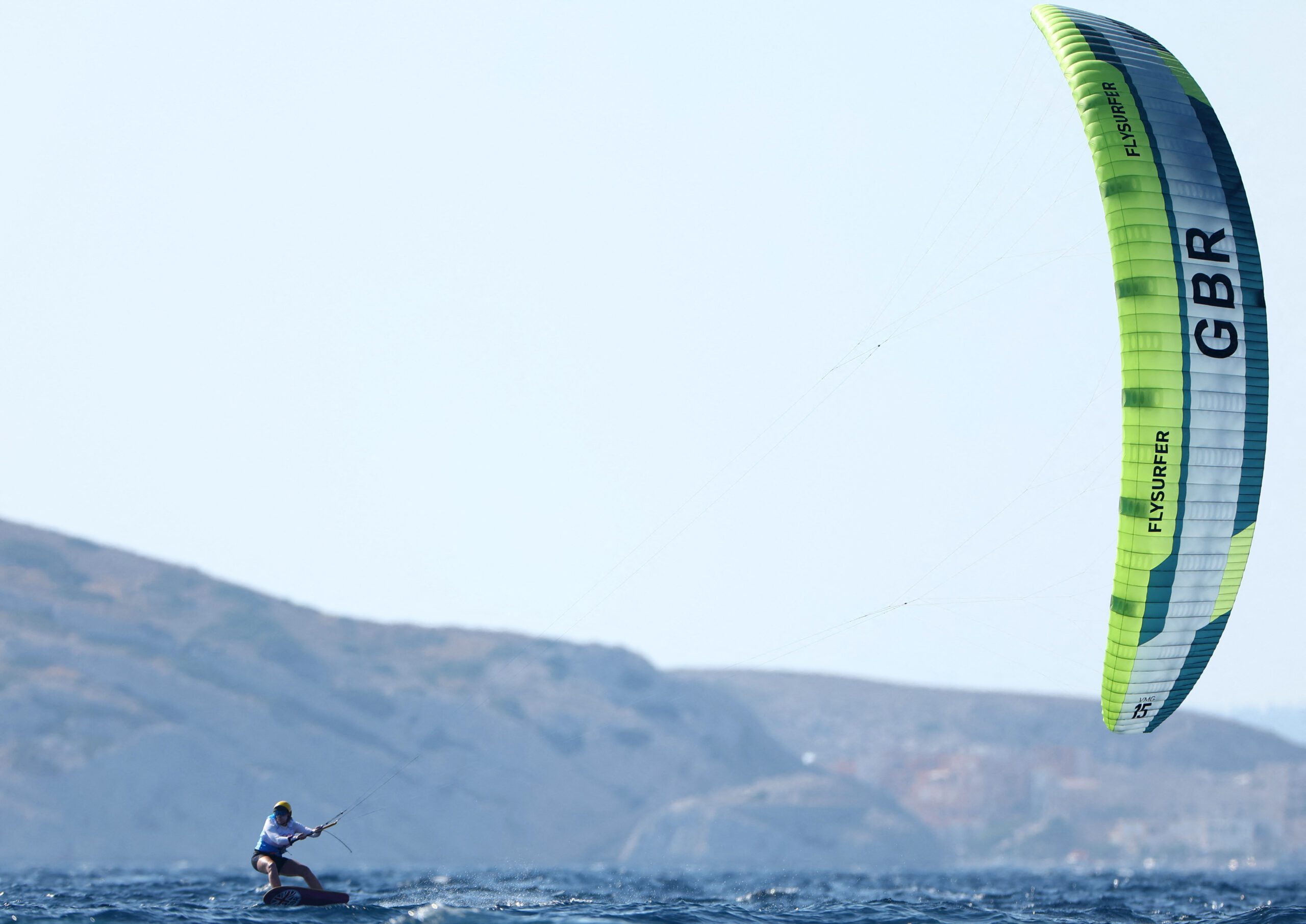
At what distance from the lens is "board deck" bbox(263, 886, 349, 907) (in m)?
28.0

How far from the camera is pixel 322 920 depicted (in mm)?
25141

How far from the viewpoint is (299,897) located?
28156 millimetres

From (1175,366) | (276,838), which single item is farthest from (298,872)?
(1175,366)

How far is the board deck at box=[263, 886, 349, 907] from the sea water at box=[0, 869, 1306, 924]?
0.16 m

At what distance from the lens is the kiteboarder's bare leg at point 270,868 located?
28.2 metres

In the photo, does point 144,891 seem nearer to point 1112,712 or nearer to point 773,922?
point 773,922

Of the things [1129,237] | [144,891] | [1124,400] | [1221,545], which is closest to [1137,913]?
[1221,545]

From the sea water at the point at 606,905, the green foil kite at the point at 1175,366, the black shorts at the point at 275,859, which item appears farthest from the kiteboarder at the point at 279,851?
the green foil kite at the point at 1175,366

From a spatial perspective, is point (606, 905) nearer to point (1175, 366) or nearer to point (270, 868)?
point (270, 868)

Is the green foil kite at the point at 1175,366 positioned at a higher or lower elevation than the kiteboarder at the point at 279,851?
higher

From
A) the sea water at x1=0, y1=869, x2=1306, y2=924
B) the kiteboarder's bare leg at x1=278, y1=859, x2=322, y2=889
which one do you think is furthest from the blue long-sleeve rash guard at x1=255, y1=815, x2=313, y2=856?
the sea water at x1=0, y1=869, x2=1306, y2=924

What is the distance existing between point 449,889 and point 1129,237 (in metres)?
24.8

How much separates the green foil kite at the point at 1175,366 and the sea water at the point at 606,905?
7639mm

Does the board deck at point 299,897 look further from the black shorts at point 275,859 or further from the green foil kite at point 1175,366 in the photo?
the green foil kite at point 1175,366
